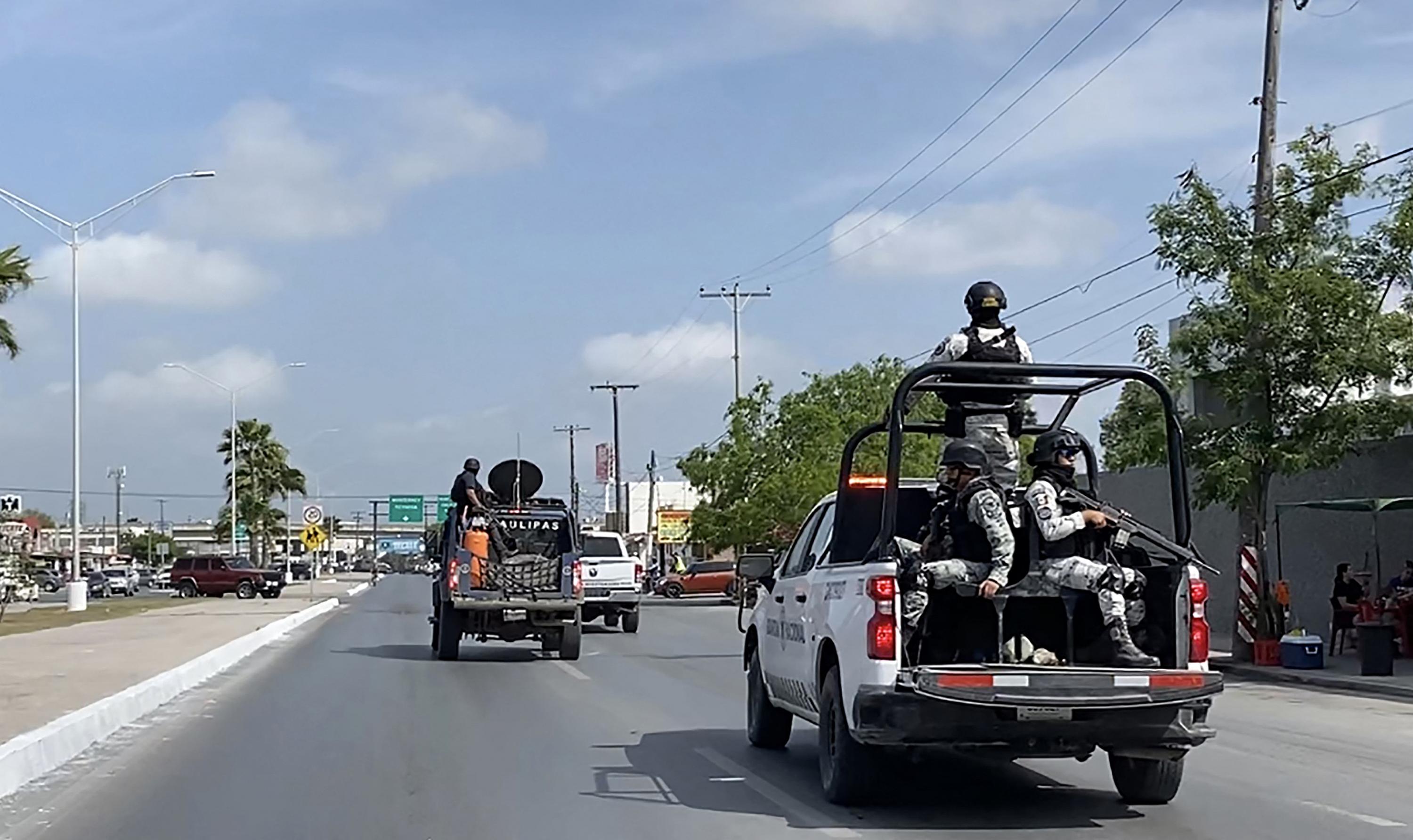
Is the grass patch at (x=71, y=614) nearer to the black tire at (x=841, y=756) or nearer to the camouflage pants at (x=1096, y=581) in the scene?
the black tire at (x=841, y=756)

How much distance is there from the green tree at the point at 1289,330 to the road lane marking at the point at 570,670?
9029 millimetres

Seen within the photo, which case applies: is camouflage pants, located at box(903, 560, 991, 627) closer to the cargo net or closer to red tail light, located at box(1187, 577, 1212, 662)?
red tail light, located at box(1187, 577, 1212, 662)

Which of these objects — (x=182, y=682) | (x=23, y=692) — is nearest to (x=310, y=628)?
(x=182, y=682)

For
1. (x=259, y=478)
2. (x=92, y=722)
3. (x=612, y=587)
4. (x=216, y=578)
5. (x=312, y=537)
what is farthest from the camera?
(x=259, y=478)

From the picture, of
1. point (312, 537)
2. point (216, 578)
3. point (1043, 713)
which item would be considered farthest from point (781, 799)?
point (216, 578)

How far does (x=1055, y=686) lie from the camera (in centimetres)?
952

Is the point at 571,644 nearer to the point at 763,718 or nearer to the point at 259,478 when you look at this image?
the point at 763,718

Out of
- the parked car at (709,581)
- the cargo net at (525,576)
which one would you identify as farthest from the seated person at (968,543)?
the parked car at (709,581)

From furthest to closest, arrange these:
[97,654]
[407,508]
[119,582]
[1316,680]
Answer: [407,508], [119,582], [97,654], [1316,680]

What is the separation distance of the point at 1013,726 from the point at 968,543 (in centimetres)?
112

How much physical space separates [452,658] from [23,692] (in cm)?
819

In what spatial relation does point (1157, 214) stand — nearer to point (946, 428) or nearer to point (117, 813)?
point (946, 428)

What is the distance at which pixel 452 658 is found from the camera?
25.9 m

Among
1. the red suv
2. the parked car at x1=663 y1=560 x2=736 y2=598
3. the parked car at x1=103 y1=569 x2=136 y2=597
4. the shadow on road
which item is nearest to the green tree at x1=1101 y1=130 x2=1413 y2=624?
the shadow on road
